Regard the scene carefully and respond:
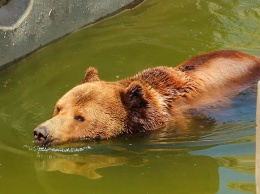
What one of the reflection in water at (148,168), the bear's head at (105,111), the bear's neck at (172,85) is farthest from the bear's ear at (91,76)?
the reflection in water at (148,168)

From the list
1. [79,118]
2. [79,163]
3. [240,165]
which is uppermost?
[79,118]

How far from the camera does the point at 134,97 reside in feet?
28.5

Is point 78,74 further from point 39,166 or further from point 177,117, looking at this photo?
point 39,166

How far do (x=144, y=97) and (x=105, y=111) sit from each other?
0.55 meters

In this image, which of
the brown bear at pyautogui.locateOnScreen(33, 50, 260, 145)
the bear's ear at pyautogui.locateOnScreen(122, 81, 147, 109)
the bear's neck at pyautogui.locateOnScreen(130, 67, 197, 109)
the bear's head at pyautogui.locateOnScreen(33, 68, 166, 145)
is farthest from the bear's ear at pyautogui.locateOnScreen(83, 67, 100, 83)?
the bear's ear at pyautogui.locateOnScreen(122, 81, 147, 109)

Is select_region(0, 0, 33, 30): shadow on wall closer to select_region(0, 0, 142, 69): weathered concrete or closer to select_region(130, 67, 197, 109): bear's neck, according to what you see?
select_region(0, 0, 142, 69): weathered concrete

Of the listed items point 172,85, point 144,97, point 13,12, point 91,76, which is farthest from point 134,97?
point 13,12

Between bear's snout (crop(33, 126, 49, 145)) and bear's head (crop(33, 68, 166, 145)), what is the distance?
0.57ft

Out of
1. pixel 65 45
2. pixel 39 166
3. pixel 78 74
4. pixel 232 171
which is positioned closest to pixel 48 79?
pixel 78 74

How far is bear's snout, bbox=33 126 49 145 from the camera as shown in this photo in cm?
802

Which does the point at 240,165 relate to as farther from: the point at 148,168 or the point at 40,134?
the point at 40,134

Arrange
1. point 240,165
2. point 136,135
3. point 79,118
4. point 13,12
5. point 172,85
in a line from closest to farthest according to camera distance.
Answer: point 240,165, point 79,118, point 136,135, point 172,85, point 13,12

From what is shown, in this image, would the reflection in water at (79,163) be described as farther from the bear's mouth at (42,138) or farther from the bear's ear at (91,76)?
the bear's ear at (91,76)

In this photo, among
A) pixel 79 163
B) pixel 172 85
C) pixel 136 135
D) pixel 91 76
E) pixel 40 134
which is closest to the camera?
pixel 79 163
